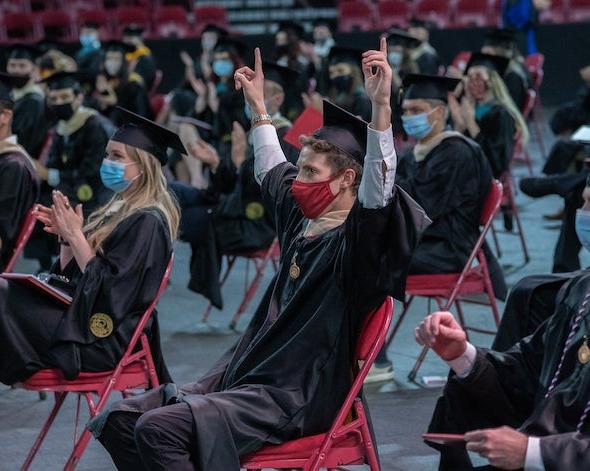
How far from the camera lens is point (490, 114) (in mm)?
9461

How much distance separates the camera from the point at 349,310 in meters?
3.99

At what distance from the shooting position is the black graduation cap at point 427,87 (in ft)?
22.7

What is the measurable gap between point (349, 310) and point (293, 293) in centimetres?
27

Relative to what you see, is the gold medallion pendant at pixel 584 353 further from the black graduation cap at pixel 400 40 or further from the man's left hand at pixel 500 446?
the black graduation cap at pixel 400 40

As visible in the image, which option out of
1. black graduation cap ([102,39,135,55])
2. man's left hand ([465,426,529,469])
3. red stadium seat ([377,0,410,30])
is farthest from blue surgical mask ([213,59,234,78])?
man's left hand ([465,426,529,469])

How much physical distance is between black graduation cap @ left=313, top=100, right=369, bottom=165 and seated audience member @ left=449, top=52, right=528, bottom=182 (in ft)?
14.9

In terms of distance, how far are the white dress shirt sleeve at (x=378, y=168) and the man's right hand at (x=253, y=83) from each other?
106 centimetres

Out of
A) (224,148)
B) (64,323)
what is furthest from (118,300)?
(224,148)

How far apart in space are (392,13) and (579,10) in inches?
108

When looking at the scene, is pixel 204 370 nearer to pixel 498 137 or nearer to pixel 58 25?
pixel 498 137

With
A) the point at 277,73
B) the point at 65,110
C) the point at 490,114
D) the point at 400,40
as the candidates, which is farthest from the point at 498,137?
the point at 400,40

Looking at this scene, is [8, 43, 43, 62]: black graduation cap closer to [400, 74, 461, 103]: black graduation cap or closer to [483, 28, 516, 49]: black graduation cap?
[483, 28, 516, 49]: black graduation cap

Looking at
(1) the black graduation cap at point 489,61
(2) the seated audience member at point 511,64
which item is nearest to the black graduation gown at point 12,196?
(1) the black graduation cap at point 489,61

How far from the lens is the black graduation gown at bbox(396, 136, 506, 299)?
20.9 ft
